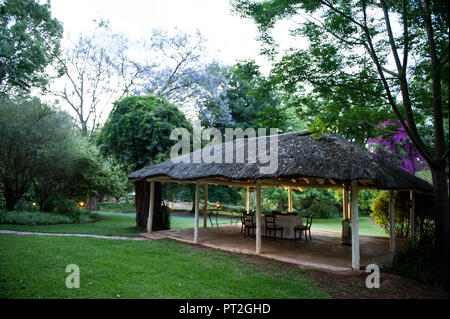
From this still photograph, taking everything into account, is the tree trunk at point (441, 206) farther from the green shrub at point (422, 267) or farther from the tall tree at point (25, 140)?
the tall tree at point (25, 140)

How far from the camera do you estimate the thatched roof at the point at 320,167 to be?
22.2ft

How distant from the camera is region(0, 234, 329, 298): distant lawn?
4.85m

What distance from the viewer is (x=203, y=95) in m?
20.0

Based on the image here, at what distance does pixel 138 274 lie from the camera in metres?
5.83

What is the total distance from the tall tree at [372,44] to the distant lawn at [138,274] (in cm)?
467

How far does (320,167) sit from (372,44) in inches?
137

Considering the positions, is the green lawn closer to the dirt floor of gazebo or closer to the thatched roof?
the dirt floor of gazebo

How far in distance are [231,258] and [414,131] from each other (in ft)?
18.4

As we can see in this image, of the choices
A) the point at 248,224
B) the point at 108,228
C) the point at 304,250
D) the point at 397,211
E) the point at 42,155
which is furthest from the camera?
the point at 108,228

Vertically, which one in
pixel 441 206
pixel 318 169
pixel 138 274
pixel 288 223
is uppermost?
pixel 318 169

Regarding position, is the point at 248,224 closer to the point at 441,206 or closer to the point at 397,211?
the point at 397,211

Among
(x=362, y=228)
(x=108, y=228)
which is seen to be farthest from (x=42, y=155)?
(x=362, y=228)
